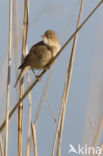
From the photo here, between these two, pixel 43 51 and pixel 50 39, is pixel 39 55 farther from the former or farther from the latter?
pixel 50 39

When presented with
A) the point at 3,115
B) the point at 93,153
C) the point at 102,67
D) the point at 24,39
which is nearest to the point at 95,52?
the point at 102,67

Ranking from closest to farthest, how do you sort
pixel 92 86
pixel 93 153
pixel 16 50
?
pixel 93 153 → pixel 92 86 → pixel 16 50

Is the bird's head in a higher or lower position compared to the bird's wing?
higher

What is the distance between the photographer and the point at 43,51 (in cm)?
237

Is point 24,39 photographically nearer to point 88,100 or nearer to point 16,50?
point 16,50

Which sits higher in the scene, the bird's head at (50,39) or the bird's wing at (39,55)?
the bird's head at (50,39)

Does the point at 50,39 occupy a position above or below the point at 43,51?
above

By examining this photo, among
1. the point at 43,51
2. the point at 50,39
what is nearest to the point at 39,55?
the point at 43,51

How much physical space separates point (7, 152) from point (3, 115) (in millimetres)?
328

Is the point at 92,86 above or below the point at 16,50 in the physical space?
below

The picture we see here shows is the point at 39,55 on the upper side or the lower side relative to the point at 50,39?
lower

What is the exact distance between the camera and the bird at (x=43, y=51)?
2361mm

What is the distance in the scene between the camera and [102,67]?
5.61 ft

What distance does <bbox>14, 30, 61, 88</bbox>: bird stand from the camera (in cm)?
236
